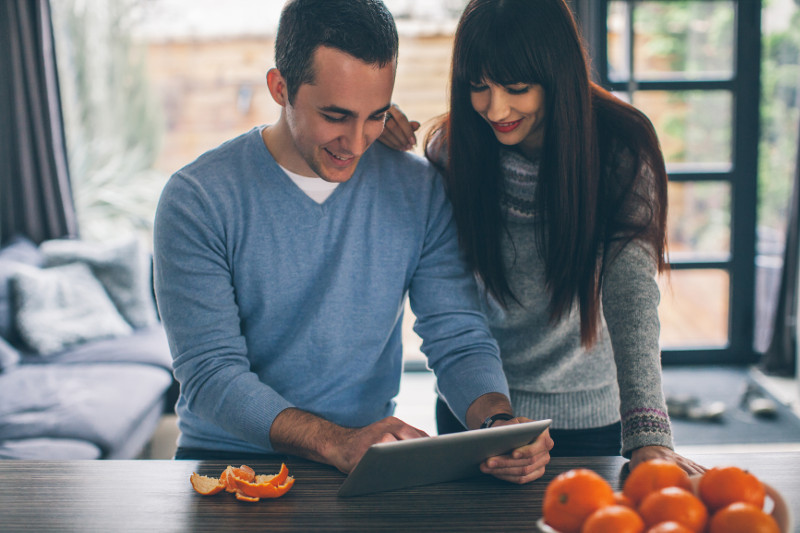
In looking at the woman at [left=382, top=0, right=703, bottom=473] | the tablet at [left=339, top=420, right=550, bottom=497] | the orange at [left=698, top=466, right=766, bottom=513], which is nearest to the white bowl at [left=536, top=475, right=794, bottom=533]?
the orange at [left=698, top=466, right=766, bottom=513]

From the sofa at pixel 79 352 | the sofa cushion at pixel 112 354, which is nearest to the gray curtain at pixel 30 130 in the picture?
the sofa at pixel 79 352

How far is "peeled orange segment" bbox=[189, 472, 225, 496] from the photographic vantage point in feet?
3.30

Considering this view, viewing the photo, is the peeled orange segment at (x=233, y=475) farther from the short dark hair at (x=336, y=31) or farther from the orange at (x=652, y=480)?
the short dark hair at (x=336, y=31)

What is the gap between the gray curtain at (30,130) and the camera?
3.82 m

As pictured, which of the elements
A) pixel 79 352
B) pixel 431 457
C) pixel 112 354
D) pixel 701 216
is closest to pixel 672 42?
pixel 701 216

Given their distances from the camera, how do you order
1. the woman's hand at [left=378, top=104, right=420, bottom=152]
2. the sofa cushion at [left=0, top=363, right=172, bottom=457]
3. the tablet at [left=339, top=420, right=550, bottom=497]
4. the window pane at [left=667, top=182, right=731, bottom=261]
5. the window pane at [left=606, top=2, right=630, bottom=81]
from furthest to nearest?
1. the window pane at [left=667, top=182, right=731, bottom=261]
2. the window pane at [left=606, top=2, right=630, bottom=81]
3. the sofa cushion at [left=0, top=363, right=172, bottom=457]
4. the woman's hand at [left=378, top=104, right=420, bottom=152]
5. the tablet at [left=339, top=420, right=550, bottom=497]

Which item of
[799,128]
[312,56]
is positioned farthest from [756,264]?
[312,56]

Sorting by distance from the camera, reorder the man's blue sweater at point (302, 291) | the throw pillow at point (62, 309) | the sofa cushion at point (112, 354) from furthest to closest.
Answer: the throw pillow at point (62, 309) → the sofa cushion at point (112, 354) → the man's blue sweater at point (302, 291)

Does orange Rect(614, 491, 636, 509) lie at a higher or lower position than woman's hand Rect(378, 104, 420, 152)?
lower

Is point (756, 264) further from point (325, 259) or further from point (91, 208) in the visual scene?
point (91, 208)

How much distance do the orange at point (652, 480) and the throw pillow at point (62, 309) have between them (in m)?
3.03

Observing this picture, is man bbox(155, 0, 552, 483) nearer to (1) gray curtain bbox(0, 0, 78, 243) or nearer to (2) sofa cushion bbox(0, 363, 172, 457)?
(2) sofa cushion bbox(0, 363, 172, 457)

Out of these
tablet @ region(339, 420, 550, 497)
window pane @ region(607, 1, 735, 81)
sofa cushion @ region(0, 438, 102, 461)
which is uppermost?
window pane @ region(607, 1, 735, 81)

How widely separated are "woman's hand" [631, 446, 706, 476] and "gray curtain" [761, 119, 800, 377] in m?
3.21
